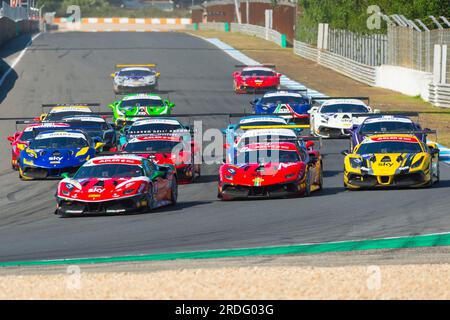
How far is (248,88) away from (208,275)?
37293 mm

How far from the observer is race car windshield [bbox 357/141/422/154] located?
25.3m

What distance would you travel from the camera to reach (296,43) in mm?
75250

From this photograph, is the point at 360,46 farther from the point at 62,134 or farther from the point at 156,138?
the point at 156,138

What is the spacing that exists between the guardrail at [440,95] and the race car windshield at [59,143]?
19.3 m

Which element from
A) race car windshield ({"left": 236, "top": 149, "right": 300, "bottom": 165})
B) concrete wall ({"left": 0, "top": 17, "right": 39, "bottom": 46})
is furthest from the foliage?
race car windshield ({"left": 236, "top": 149, "right": 300, "bottom": 165})

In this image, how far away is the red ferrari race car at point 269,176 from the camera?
79.1 ft

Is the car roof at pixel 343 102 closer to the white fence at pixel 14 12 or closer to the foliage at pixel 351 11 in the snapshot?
the foliage at pixel 351 11

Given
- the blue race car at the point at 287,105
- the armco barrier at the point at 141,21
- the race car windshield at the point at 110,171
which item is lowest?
the armco barrier at the point at 141,21

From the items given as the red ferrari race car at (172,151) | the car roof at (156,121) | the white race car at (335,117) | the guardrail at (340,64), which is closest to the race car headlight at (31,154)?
the red ferrari race car at (172,151)

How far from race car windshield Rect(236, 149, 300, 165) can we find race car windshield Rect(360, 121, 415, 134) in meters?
5.22

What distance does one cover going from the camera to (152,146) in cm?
2828

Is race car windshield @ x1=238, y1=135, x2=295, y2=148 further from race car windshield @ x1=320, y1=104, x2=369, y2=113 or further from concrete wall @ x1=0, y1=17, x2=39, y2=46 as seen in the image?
concrete wall @ x1=0, y1=17, x2=39, y2=46

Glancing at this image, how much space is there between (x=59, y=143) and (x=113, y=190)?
7.37 meters
